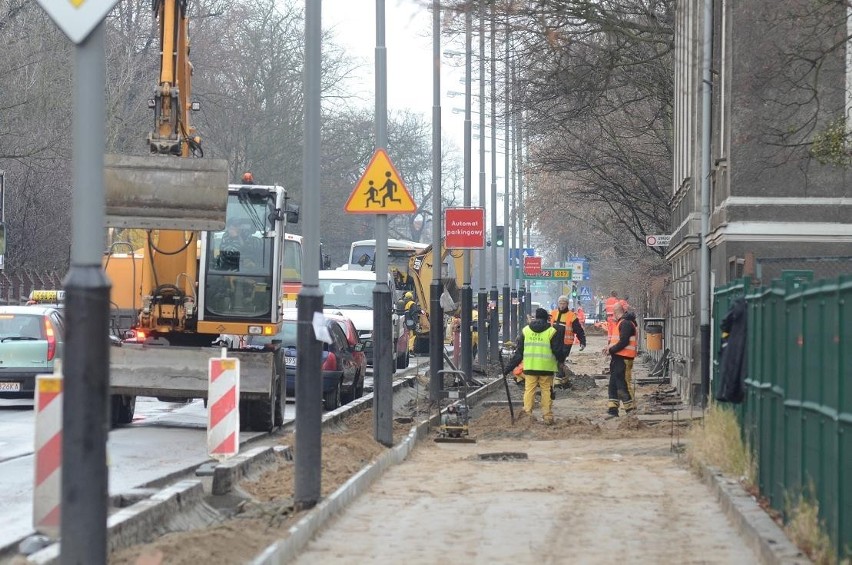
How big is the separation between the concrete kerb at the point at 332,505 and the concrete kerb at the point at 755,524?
9.72 feet

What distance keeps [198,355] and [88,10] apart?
42.1ft

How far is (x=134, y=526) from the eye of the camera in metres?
9.52

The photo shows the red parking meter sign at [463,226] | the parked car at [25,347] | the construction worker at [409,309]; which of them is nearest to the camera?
the parked car at [25,347]

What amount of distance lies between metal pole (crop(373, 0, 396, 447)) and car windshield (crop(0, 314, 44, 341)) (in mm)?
7640

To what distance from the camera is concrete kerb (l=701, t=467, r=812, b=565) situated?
933 cm

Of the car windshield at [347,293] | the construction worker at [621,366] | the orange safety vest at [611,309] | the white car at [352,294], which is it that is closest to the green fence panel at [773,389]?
the construction worker at [621,366]

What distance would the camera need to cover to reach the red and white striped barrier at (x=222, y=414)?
1425 cm

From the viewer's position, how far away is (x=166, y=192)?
18547 mm

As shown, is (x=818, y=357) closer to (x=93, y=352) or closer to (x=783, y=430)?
(x=783, y=430)

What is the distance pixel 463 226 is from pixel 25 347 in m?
9.54

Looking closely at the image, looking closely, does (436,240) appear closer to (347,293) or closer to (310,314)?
(347,293)

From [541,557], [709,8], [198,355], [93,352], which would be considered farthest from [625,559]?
[709,8]

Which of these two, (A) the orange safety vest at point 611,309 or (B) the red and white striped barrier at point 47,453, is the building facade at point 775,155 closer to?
(A) the orange safety vest at point 611,309

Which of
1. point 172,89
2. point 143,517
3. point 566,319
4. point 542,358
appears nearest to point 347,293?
point 566,319
